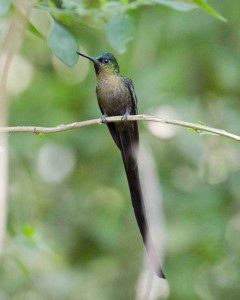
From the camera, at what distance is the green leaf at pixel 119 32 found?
2.39 metres

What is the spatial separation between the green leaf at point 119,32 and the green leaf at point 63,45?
337mm

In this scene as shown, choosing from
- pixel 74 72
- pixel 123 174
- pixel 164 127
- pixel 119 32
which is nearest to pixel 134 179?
pixel 119 32

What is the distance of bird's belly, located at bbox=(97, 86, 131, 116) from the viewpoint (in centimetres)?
394

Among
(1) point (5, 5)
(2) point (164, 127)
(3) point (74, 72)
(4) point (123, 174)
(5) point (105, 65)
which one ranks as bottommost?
(4) point (123, 174)

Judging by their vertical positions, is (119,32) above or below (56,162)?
above

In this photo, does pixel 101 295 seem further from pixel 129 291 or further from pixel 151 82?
pixel 151 82

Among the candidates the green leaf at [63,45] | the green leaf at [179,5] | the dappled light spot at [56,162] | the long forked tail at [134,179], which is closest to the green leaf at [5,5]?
the green leaf at [63,45]

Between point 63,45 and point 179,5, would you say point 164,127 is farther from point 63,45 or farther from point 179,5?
point 63,45

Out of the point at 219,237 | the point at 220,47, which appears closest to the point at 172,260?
the point at 219,237

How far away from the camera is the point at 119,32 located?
2414mm

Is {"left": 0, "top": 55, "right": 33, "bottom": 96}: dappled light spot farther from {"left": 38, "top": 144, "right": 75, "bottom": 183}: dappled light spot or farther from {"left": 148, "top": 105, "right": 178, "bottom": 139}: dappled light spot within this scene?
{"left": 148, "top": 105, "right": 178, "bottom": 139}: dappled light spot

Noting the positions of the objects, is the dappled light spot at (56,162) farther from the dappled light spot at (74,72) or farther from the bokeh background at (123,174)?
the dappled light spot at (74,72)

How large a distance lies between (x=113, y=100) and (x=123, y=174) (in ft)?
4.96

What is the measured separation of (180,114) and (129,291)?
1.47 m
